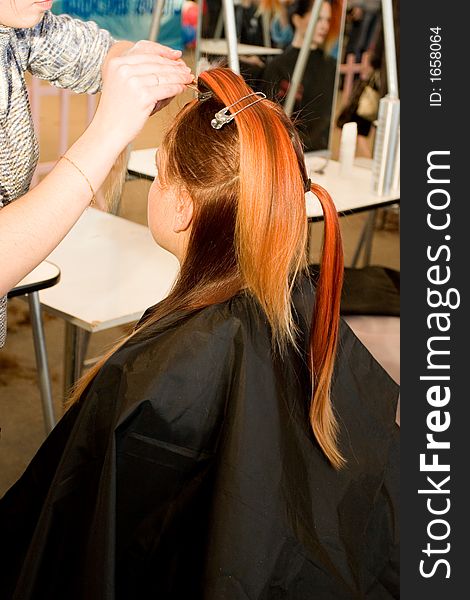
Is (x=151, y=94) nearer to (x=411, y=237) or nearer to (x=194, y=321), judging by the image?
(x=194, y=321)

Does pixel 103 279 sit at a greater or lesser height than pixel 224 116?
lesser

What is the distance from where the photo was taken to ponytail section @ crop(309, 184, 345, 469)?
1213 mm

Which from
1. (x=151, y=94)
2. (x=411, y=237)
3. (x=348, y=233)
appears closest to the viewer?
(x=151, y=94)

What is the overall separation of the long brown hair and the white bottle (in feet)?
4.88

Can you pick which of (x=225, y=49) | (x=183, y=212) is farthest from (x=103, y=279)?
(x=225, y=49)

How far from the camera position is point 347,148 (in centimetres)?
267

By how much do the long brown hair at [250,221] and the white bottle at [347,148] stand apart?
4.88 feet

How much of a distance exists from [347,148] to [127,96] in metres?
1.72

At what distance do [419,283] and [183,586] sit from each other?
51cm

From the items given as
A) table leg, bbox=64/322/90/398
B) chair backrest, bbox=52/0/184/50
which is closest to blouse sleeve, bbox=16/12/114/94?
table leg, bbox=64/322/90/398

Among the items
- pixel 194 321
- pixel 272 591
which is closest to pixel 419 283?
pixel 194 321

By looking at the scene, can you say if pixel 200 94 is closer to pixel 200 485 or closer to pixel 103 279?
pixel 200 485

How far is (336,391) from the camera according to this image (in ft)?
4.23

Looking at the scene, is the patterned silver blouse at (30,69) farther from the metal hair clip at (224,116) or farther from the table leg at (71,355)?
the table leg at (71,355)
